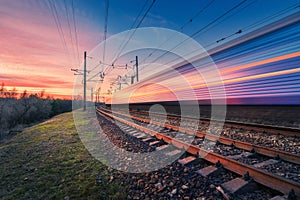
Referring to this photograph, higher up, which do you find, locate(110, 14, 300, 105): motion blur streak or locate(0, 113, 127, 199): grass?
locate(110, 14, 300, 105): motion blur streak

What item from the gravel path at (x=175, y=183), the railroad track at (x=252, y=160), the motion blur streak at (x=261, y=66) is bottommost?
the gravel path at (x=175, y=183)

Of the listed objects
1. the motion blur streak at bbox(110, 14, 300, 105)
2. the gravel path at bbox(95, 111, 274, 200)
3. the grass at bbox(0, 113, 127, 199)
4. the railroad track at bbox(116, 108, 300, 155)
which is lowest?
the grass at bbox(0, 113, 127, 199)

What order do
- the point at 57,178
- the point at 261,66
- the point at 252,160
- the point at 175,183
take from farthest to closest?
the point at 261,66
the point at 252,160
the point at 57,178
the point at 175,183

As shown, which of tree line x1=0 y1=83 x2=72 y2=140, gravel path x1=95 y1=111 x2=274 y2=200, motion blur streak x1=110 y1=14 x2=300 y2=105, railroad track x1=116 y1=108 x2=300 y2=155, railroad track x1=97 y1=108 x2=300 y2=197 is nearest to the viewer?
railroad track x1=97 y1=108 x2=300 y2=197

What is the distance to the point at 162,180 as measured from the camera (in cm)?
283

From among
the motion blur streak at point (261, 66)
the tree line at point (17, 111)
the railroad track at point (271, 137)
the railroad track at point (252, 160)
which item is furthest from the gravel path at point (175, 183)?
the tree line at point (17, 111)

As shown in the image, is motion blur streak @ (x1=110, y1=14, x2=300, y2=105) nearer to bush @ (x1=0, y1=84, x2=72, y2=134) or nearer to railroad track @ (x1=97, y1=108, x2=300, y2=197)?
railroad track @ (x1=97, y1=108, x2=300, y2=197)

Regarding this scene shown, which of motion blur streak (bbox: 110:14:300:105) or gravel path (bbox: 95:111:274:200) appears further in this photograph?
motion blur streak (bbox: 110:14:300:105)

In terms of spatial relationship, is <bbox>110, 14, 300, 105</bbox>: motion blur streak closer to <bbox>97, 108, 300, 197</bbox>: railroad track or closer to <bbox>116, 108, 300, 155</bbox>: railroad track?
<bbox>116, 108, 300, 155</bbox>: railroad track

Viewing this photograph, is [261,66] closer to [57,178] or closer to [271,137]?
[271,137]

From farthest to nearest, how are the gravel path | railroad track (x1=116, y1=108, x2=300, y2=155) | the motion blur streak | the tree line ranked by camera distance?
the tree line
the motion blur streak
railroad track (x1=116, y1=108, x2=300, y2=155)
the gravel path

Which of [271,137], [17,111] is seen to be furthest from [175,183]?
[17,111]

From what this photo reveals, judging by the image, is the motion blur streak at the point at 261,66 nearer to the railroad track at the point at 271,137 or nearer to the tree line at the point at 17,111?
the railroad track at the point at 271,137

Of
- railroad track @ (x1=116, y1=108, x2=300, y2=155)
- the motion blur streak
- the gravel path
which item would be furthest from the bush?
railroad track @ (x1=116, y1=108, x2=300, y2=155)
